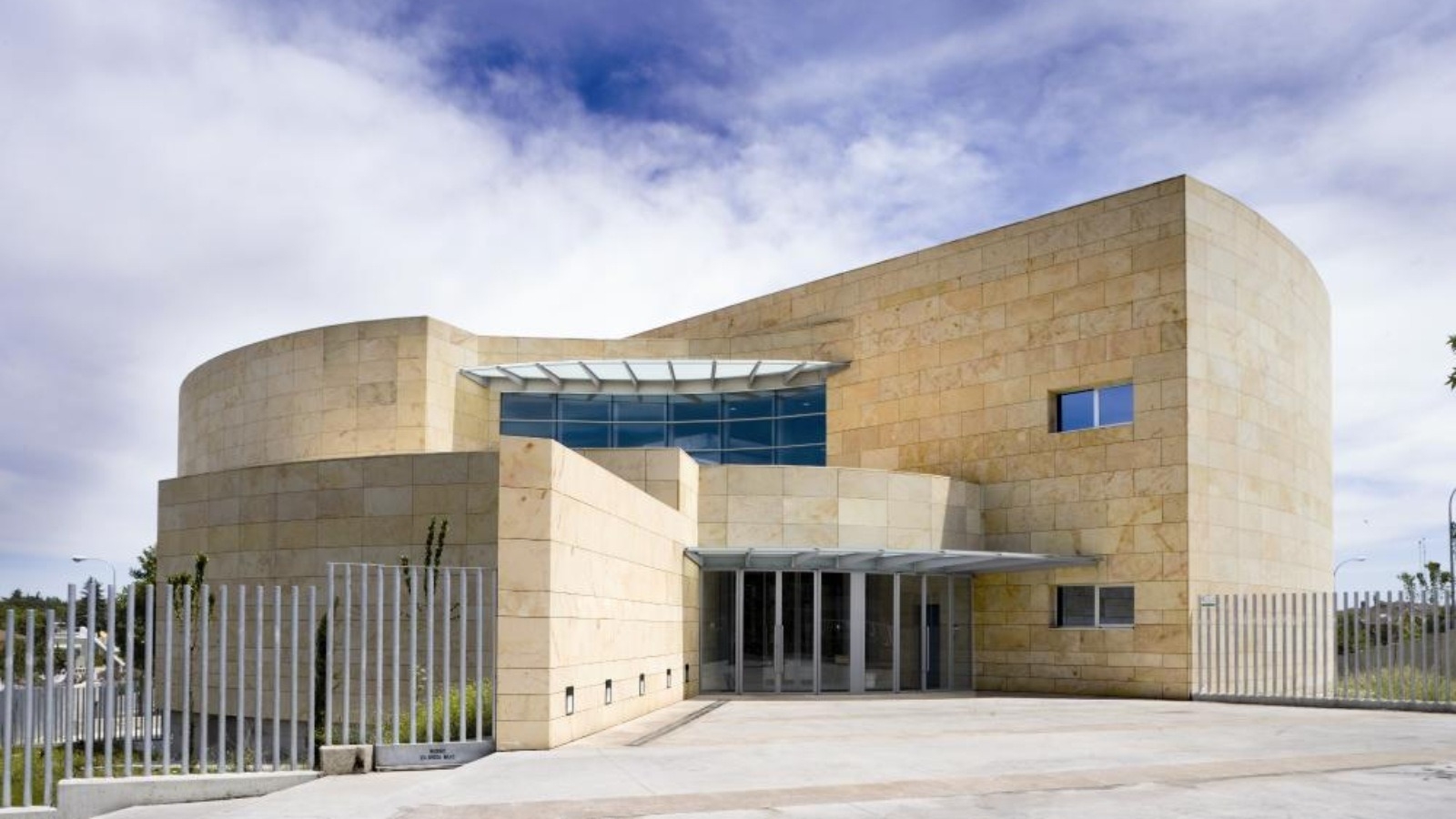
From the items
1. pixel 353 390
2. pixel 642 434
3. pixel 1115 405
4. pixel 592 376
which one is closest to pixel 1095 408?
pixel 1115 405

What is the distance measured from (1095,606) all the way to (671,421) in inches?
494

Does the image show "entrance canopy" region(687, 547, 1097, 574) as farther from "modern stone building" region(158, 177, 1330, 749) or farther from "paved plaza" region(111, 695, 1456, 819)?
"paved plaza" region(111, 695, 1456, 819)

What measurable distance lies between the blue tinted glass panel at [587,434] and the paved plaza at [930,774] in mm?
14664

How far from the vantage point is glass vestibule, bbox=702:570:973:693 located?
2566 centimetres

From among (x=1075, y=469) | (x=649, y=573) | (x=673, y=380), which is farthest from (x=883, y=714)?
(x=673, y=380)

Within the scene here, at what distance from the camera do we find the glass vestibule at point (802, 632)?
2566 centimetres

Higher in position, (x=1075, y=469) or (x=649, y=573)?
(x=1075, y=469)

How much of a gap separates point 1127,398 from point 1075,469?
1.91 m

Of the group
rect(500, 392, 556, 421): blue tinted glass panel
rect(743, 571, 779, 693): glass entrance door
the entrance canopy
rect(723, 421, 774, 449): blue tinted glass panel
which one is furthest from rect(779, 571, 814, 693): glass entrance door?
rect(500, 392, 556, 421): blue tinted glass panel

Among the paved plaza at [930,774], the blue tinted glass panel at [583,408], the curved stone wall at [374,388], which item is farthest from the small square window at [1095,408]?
the blue tinted glass panel at [583,408]

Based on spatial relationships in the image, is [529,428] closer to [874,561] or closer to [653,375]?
[653,375]

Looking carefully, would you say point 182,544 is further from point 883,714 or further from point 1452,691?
point 1452,691

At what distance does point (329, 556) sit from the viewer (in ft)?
77.5

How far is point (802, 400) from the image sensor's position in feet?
110
